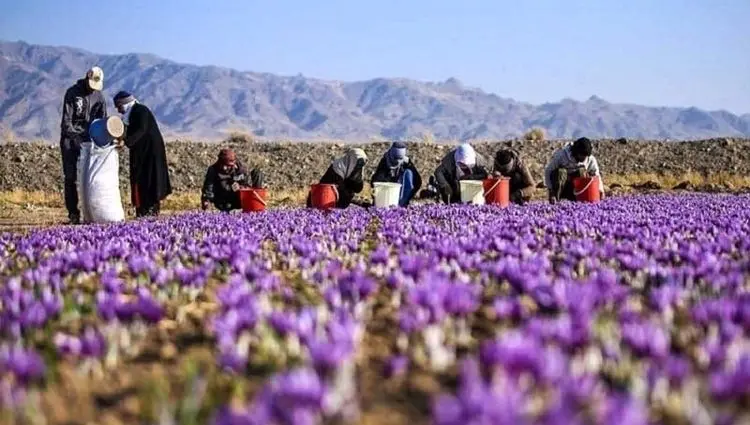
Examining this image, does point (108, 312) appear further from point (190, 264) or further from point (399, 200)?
point (399, 200)

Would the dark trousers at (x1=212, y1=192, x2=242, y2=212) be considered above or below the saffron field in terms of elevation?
below

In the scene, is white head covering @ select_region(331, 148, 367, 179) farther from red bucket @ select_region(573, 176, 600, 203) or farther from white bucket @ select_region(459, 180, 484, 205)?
red bucket @ select_region(573, 176, 600, 203)

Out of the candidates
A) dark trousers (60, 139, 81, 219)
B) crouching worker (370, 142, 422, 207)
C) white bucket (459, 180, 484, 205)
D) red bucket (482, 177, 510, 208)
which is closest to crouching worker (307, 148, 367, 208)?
crouching worker (370, 142, 422, 207)

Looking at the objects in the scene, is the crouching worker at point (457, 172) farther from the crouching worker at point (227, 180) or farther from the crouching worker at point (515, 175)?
the crouching worker at point (227, 180)

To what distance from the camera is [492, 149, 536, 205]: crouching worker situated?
1398 centimetres

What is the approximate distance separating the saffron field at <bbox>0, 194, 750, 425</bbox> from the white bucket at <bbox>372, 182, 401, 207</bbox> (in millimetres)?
7239

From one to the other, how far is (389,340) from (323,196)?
9878 mm

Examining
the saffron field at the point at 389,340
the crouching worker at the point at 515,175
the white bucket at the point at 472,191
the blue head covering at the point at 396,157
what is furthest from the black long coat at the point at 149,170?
the saffron field at the point at 389,340

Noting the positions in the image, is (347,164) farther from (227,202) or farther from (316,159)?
(316,159)

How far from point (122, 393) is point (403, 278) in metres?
1.84

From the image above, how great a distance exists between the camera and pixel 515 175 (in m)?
14.3

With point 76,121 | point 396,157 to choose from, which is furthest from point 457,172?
point 76,121

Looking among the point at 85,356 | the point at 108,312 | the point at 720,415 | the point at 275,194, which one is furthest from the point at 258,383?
the point at 275,194

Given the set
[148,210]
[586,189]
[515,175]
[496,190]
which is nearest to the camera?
[496,190]
